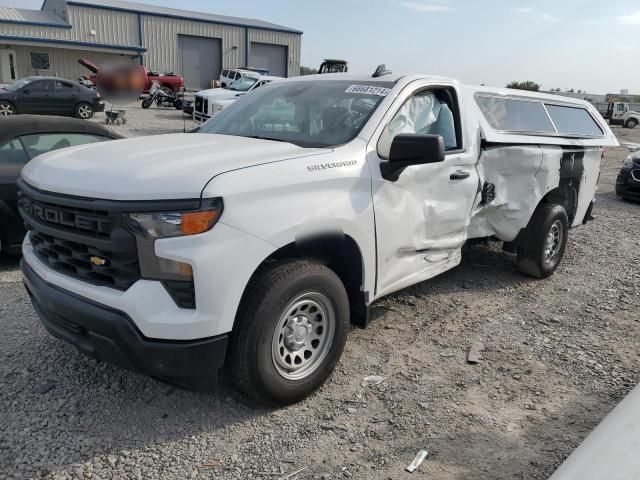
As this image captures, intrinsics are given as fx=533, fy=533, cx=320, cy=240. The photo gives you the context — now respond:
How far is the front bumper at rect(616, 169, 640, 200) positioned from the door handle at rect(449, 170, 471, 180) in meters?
7.98

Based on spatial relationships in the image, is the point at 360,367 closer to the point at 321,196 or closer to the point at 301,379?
the point at 301,379

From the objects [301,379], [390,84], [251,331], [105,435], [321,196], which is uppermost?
[390,84]

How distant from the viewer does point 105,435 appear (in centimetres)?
289

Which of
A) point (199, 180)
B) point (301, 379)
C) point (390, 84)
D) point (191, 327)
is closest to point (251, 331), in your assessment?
point (191, 327)

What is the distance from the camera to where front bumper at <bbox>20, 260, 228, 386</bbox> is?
254 centimetres

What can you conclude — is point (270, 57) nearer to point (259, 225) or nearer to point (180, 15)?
point (180, 15)

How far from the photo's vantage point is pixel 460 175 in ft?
13.8

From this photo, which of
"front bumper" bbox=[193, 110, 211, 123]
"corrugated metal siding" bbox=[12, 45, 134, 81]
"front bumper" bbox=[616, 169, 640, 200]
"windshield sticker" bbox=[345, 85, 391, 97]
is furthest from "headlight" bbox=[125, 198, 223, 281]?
"corrugated metal siding" bbox=[12, 45, 134, 81]

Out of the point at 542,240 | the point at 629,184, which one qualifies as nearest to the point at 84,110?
the point at 629,184

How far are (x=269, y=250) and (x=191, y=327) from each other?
55 cm

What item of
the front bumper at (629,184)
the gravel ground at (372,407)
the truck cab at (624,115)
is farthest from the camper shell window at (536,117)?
the truck cab at (624,115)

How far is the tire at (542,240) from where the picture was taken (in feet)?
17.7

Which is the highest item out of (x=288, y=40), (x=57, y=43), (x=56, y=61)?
(x=288, y=40)

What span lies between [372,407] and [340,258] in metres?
0.93
